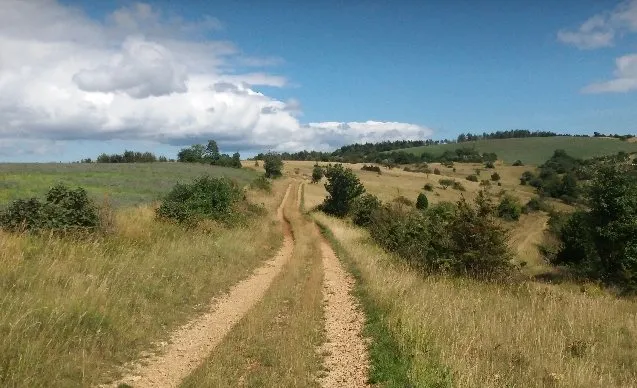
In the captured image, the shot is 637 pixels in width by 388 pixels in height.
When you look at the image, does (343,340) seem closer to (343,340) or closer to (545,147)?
(343,340)

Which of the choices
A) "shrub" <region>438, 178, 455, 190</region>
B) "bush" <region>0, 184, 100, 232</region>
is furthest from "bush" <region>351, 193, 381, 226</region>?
"shrub" <region>438, 178, 455, 190</region>

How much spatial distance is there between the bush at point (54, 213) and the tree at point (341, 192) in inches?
1547

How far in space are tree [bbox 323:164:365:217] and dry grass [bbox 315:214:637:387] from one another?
37.0 m

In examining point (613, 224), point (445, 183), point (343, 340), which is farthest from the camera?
point (445, 183)

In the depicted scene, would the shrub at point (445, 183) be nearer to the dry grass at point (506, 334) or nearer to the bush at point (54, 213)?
the dry grass at point (506, 334)

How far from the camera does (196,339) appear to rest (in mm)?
9492

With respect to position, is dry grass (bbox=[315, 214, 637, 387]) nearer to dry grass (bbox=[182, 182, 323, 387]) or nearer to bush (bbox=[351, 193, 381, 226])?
dry grass (bbox=[182, 182, 323, 387])

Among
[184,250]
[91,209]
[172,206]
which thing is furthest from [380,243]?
[91,209]

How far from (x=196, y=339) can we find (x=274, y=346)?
1.76 meters

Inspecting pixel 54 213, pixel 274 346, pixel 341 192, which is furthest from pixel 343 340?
pixel 341 192

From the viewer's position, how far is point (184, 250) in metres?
15.6

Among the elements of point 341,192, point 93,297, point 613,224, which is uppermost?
point 93,297

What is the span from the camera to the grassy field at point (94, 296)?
6.88 metres

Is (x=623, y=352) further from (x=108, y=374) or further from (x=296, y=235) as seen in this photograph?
(x=296, y=235)
